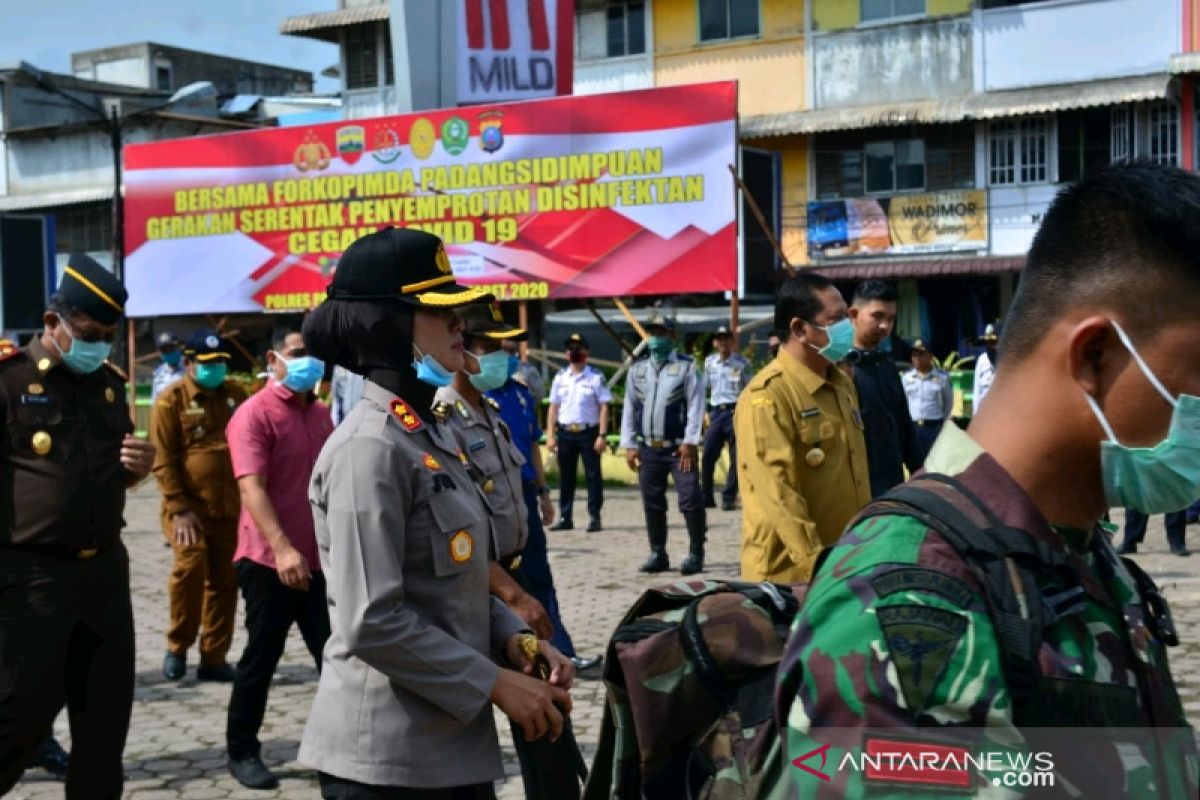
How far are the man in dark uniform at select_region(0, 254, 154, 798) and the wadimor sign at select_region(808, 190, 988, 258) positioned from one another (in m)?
21.7

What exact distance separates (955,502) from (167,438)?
6.77 m

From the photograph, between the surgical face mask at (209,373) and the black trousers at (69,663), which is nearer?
the black trousers at (69,663)

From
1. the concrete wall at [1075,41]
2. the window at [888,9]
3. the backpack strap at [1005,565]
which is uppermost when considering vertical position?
the window at [888,9]

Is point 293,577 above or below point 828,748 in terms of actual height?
below

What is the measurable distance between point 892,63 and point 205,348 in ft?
67.2

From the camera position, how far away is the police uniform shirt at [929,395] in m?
14.8

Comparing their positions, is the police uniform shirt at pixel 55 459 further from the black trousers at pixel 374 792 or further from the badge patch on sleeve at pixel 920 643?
the badge patch on sleeve at pixel 920 643

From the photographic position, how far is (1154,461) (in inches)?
66.8

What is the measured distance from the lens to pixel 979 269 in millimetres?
24547

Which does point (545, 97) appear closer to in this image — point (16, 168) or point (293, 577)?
point (293, 577)

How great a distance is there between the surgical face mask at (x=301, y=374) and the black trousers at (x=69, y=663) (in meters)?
1.46

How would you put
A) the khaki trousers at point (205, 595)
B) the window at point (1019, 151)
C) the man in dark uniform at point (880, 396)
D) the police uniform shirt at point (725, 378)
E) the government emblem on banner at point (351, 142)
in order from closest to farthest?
the man in dark uniform at point (880, 396)
the khaki trousers at point (205, 595)
the police uniform shirt at point (725, 378)
the government emblem on banner at point (351, 142)
the window at point (1019, 151)

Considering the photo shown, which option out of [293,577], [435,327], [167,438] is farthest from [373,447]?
[167,438]

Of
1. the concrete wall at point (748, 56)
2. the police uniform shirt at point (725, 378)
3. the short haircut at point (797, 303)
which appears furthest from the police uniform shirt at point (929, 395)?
the concrete wall at point (748, 56)
